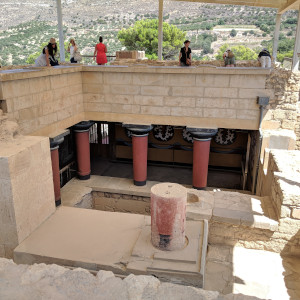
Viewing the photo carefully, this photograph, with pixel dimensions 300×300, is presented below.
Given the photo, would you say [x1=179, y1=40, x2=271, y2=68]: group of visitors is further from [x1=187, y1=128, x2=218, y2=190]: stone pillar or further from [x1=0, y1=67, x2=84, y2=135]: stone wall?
[x1=0, y1=67, x2=84, y2=135]: stone wall

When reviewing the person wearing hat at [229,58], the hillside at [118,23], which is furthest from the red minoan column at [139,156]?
the hillside at [118,23]

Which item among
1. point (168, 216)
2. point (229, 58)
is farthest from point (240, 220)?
point (229, 58)

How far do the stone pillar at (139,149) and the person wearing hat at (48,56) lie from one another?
289 cm

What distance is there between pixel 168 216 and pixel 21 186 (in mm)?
2154

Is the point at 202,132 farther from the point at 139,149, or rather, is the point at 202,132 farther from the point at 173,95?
the point at 139,149

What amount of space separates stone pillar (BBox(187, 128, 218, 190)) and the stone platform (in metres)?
4.38

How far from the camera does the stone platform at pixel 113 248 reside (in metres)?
4.05

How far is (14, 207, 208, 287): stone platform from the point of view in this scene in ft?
13.3

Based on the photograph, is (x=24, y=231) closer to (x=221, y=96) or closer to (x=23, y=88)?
(x=23, y=88)

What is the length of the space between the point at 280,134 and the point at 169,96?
3.27 m

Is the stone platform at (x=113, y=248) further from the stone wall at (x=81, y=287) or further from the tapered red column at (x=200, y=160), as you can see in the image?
the tapered red column at (x=200, y=160)

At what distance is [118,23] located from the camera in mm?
63625

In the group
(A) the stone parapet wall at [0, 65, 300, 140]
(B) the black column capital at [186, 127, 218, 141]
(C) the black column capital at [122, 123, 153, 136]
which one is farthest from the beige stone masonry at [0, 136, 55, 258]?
(B) the black column capital at [186, 127, 218, 141]

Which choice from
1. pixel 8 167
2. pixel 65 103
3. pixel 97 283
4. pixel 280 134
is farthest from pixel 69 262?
pixel 280 134
